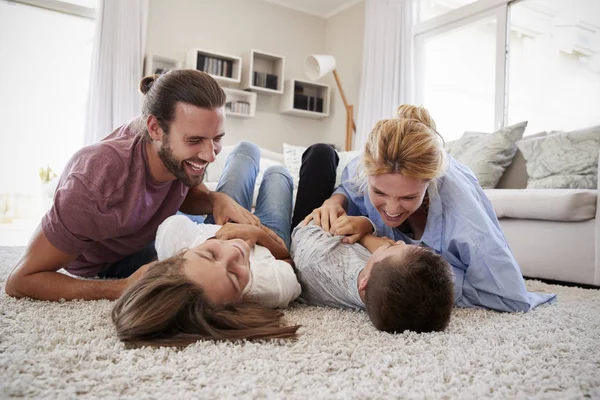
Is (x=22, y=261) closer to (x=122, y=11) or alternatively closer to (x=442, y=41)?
(x=122, y=11)

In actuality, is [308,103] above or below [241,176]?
above

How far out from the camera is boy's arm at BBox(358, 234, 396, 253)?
1.45 meters

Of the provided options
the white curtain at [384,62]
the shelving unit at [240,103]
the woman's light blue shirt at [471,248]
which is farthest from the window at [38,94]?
the woman's light blue shirt at [471,248]

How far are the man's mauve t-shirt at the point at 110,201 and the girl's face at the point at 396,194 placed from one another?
0.70 metres

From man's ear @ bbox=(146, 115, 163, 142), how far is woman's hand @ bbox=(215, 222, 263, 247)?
365 millimetres

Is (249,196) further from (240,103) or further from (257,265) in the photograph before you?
(240,103)

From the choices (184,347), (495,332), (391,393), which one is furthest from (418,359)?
(184,347)

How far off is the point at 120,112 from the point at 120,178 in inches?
131

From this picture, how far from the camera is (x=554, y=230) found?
2.35 metres

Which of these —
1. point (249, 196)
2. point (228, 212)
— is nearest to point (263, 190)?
point (249, 196)

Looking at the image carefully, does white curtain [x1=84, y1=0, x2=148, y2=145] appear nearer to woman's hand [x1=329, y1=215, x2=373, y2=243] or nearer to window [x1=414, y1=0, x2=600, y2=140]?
window [x1=414, y1=0, x2=600, y2=140]

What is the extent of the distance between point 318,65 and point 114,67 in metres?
1.94

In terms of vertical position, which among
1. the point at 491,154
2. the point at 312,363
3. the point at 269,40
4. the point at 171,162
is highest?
the point at 269,40

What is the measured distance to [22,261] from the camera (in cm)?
136
